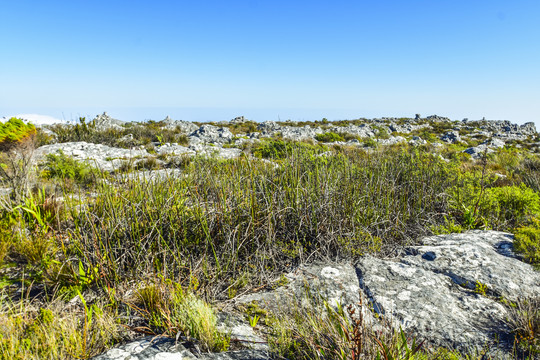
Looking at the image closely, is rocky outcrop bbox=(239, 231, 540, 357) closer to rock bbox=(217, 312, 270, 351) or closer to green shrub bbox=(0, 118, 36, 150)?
rock bbox=(217, 312, 270, 351)

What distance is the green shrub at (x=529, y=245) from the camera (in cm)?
236

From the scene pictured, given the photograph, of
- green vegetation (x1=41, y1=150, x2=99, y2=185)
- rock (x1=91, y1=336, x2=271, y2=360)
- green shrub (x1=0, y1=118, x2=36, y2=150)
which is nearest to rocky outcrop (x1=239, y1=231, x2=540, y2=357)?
rock (x1=91, y1=336, x2=271, y2=360)

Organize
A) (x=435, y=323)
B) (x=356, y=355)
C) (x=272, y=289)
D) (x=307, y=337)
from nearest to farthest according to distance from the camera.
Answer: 1. (x=356, y=355)
2. (x=307, y=337)
3. (x=435, y=323)
4. (x=272, y=289)

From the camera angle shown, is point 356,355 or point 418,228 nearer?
point 356,355

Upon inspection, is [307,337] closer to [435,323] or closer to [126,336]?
[435,323]

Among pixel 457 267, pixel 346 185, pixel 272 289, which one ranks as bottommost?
pixel 272 289

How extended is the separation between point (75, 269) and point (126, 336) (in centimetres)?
103

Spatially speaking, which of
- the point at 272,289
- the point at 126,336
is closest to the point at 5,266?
the point at 126,336

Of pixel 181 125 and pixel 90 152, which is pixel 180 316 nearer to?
pixel 90 152

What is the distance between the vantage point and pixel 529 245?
2438 millimetres

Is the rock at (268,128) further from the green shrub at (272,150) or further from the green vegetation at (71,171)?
the green vegetation at (71,171)

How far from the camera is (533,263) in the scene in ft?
8.00

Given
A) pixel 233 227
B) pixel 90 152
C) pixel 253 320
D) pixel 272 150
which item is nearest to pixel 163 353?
pixel 253 320

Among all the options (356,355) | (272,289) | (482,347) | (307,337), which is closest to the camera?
(356,355)
